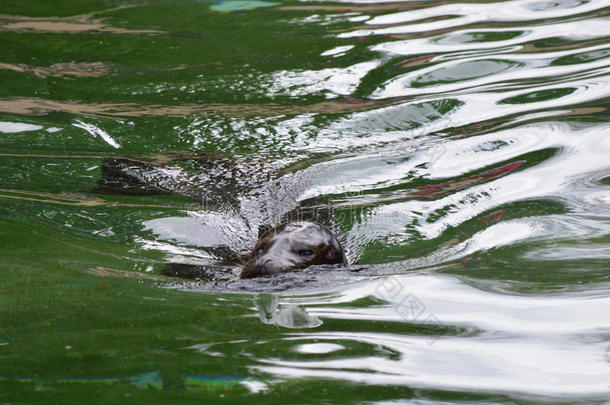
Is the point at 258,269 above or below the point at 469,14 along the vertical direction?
below

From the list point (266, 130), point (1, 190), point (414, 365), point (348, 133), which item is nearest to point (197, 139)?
point (266, 130)

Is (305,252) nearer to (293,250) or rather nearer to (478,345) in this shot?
(293,250)

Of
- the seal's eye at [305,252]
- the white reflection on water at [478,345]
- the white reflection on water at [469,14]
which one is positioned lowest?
the white reflection on water at [478,345]

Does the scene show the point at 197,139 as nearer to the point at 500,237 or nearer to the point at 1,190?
the point at 1,190

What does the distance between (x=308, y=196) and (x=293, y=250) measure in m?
1.87

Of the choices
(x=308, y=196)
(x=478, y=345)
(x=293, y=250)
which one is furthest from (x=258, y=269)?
(x=308, y=196)

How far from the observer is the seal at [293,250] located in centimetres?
394

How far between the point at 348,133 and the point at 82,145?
7.77ft

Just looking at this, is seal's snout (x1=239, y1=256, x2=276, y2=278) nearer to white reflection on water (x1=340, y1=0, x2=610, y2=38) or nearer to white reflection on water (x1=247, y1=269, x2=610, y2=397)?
white reflection on water (x1=247, y1=269, x2=610, y2=397)

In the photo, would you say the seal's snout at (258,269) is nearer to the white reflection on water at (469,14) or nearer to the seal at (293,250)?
the seal at (293,250)

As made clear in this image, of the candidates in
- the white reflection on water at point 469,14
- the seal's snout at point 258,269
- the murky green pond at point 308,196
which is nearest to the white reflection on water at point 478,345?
the murky green pond at point 308,196

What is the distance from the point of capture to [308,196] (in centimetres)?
589

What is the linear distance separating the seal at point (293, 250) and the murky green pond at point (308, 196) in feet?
0.65

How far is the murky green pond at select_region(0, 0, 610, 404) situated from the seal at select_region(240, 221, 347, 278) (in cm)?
20
